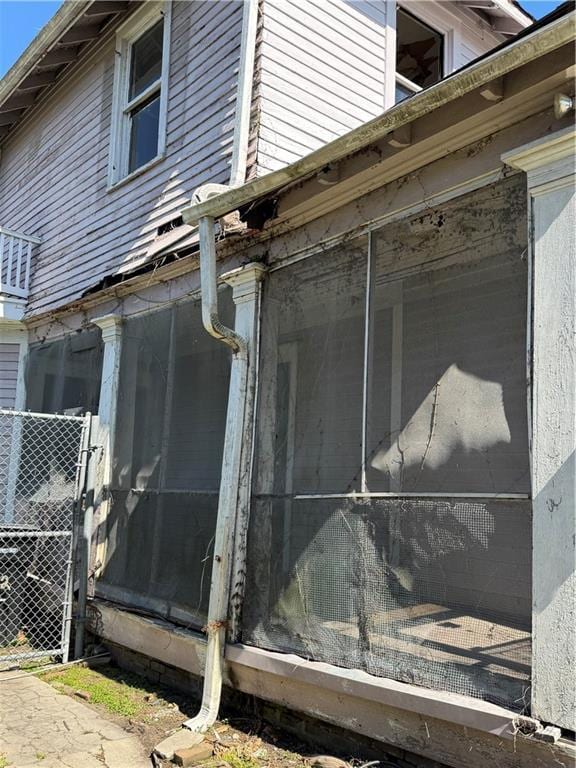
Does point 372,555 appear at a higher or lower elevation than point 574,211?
lower

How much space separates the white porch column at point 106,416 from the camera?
626cm

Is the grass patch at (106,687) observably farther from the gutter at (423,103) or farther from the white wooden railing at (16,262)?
the white wooden railing at (16,262)

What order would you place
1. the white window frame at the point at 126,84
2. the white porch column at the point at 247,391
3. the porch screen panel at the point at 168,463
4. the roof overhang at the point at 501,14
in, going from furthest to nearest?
the roof overhang at the point at 501,14 < the white window frame at the point at 126,84 < the porch screen panel at the point at 168,463 < the white porch column at the point at 247,391

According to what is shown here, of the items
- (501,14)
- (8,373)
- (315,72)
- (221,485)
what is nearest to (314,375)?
(221,485)

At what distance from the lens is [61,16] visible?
7.41 m

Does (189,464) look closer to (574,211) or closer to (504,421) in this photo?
(504,421)

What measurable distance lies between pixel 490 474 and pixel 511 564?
41cm

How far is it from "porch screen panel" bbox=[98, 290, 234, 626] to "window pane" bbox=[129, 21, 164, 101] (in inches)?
113

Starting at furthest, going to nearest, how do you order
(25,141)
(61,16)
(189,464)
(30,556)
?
(25,141) → (61,16) → (30,556) → (189,464)

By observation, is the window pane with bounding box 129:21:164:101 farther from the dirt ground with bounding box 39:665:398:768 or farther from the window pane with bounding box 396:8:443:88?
the dirt ground with bounding box 39:665:398:768

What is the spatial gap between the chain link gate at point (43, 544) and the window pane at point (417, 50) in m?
5.43

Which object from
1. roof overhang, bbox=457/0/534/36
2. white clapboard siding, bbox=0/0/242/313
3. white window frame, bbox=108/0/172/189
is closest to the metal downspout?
white clapboard siding, bbox=0/0/242/313

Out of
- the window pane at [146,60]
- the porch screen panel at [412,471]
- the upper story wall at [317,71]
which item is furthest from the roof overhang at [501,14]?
the porch screen panel at [412,471]

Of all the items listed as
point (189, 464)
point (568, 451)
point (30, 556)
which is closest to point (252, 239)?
point (189, 464)
